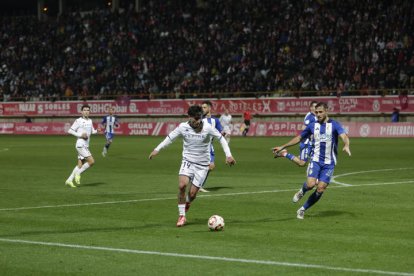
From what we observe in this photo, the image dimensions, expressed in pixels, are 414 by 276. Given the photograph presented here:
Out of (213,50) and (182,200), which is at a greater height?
(213,50)

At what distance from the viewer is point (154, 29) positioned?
211 feet

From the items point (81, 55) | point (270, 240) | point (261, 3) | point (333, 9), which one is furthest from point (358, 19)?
point (270, 240)

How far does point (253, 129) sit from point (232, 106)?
8.51 ft

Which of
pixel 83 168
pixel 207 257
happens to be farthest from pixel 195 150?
pixel 83 168

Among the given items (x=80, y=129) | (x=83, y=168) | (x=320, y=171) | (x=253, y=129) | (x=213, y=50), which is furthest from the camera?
(x=213, y=50)

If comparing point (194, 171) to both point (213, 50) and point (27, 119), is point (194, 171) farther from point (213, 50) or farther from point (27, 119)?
point (27, 119)

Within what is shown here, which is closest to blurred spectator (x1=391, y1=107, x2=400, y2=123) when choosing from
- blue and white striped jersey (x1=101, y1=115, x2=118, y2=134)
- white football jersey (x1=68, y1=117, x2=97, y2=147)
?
blue and white striped jersey (x1=101, y1=115, x2=118, y2=134)

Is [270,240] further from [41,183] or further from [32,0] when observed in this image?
[32,0]

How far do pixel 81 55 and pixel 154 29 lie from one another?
6.81 m

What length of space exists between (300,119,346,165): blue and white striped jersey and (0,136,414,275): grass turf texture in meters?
1.17

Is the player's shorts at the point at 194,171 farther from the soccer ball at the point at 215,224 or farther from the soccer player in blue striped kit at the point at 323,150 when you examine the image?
the soccer player in blue striped kit at the point at 323,150

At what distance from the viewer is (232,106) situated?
2254 inches

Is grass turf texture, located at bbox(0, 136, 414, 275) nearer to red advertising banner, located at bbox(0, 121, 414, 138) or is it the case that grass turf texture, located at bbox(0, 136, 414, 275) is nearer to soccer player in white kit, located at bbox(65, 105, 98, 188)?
soccer player in white kit, located at bbox(65, 105, 98, 188)

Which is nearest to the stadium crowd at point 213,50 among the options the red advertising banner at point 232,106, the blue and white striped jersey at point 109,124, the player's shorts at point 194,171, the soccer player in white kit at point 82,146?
the red advertising banner at point 232,106
